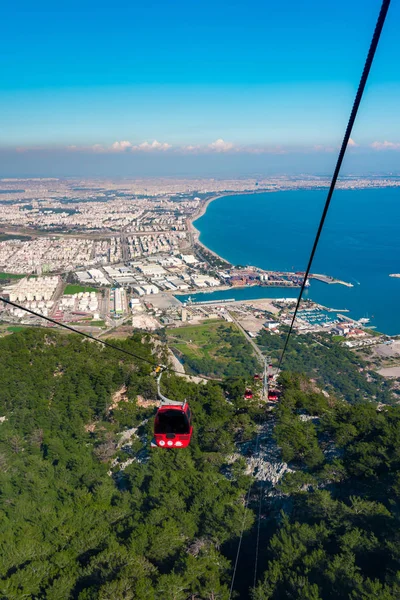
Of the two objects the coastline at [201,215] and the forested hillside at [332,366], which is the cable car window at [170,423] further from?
the coastline at [201,215]

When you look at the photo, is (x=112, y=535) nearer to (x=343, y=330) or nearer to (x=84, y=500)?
(x=84, y=500)

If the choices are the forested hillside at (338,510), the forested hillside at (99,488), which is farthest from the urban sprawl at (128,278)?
the forested hillside at (338,510)

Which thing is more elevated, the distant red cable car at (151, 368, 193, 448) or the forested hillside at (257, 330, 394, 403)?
the distant red cable car at (151, 368, 193, 448)

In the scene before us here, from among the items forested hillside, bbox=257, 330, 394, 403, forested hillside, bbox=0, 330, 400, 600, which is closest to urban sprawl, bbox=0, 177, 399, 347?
forested hillside, bbox=257, 330, 394, 403

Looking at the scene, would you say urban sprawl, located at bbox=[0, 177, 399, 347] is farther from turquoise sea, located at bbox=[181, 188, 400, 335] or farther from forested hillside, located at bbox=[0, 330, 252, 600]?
forested hillside, located at bbox=[0, 330, 252, 600]

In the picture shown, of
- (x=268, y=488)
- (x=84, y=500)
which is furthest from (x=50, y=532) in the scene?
(x=268, y=488)
